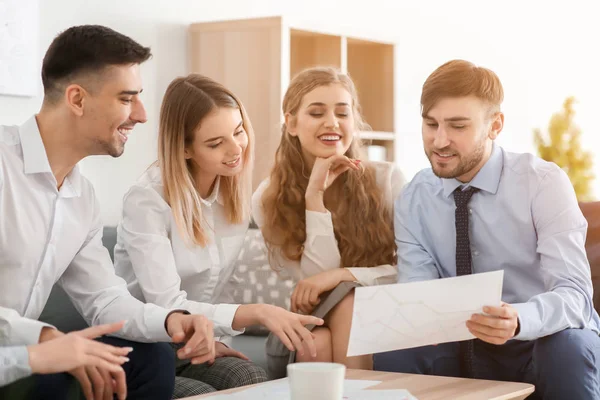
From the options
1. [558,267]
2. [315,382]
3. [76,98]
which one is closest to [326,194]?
[558,267]

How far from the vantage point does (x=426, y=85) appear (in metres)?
2.09

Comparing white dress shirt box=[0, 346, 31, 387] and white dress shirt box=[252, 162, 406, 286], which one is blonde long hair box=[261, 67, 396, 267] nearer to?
white dress shirt box=[252, 162, 406, 286]

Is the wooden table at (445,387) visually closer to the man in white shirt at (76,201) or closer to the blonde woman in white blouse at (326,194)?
the man in white shirt at (76,201)

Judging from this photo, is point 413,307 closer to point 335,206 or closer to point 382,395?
point 382,395

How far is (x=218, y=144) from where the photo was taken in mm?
2059

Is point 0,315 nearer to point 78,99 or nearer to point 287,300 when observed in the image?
point 78,99

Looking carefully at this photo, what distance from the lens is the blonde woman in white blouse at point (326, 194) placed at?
2.24 meters

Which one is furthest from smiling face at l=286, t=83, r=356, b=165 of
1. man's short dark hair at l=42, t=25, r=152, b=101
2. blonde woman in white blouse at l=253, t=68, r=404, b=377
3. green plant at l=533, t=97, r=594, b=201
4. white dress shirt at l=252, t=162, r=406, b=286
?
green plant at l=533, t=97, r=594, b=201

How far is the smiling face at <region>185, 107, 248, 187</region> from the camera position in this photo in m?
2.05

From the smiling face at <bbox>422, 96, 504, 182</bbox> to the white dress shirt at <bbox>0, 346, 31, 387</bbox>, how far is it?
1.14 meters

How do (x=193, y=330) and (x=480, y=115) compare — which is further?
(x=480, y=115)

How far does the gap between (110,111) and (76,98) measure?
0.08 m

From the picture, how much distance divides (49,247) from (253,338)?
43.7 inches

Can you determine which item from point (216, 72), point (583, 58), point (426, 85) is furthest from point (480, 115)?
point (583, 58)
